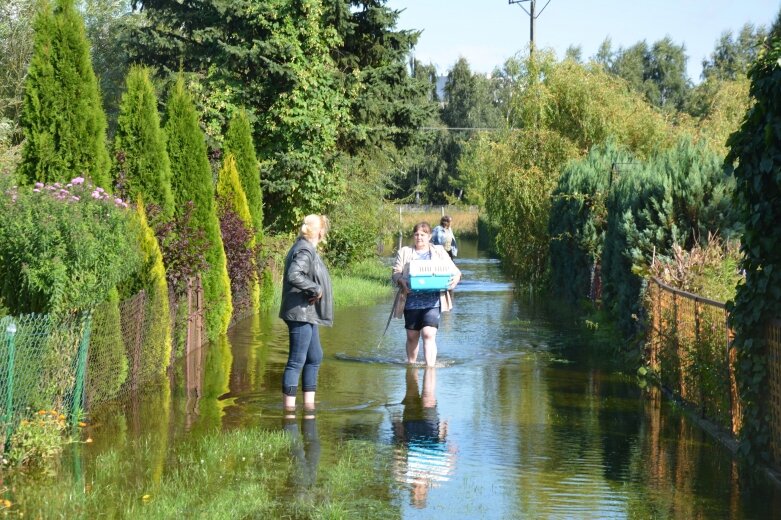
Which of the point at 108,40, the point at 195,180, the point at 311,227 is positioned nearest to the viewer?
the point at 311,227

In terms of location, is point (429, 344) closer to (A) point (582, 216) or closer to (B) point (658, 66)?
(A) point (582, 216)

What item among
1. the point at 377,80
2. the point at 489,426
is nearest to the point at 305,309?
the point at 489,426

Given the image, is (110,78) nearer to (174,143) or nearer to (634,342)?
(174,143)

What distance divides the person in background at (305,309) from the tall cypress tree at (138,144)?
366 centimetres

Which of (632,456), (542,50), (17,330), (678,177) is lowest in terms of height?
(632,456)

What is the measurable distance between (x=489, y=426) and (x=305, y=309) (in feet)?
6.92

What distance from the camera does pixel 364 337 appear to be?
17781 millimetres

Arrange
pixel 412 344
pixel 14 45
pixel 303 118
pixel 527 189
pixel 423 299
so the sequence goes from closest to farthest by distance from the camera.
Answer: pixel 423 299 → pixel 412 344 → pixel 527 189 → pixel 303 118 → pixel 14 45

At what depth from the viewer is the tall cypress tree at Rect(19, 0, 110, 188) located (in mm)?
11562

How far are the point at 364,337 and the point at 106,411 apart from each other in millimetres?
7577

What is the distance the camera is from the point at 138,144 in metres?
14.1

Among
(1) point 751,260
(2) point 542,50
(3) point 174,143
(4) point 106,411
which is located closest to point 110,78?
(2) point 542,50

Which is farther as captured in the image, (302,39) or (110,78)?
(110,78)

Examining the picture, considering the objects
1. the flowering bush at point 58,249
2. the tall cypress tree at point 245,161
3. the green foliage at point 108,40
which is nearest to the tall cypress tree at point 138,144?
the flowering bush at point 58,249
